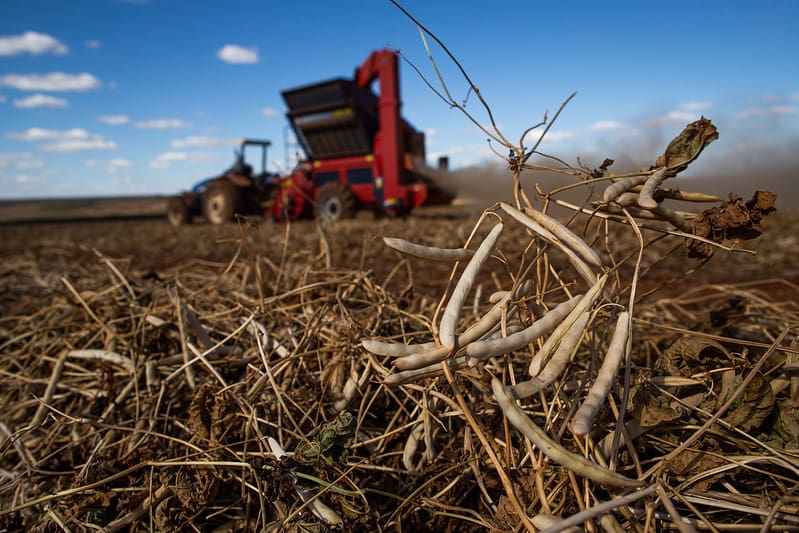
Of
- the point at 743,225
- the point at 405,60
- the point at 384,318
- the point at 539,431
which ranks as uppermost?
the point at 405,60

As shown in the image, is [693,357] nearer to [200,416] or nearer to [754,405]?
[754,405]

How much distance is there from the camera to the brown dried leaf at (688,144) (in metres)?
0.87

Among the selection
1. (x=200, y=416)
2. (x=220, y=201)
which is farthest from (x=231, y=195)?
(x=200, y=416)

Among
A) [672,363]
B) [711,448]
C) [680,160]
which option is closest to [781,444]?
[711,448]

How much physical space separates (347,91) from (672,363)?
11815 millimetres

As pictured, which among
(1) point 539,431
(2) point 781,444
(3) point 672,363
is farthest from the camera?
(3) point 672,363

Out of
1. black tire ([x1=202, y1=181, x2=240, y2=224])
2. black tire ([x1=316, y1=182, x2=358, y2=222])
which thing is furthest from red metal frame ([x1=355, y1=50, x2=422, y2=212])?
black tire ([x1=202, y1=181, x2=240, y2=224])

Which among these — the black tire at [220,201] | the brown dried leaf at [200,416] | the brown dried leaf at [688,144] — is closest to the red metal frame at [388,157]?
the black tire at [220,201]

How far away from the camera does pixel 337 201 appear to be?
11.6m

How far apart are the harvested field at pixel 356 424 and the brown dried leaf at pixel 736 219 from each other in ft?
0.47

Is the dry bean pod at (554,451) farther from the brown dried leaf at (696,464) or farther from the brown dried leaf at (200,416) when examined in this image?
the brown dried leaf at (200,416)

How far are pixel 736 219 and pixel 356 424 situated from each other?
2.91 feet

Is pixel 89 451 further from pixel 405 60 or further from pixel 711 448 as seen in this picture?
pixel 711 448

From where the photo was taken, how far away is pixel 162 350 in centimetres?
176
